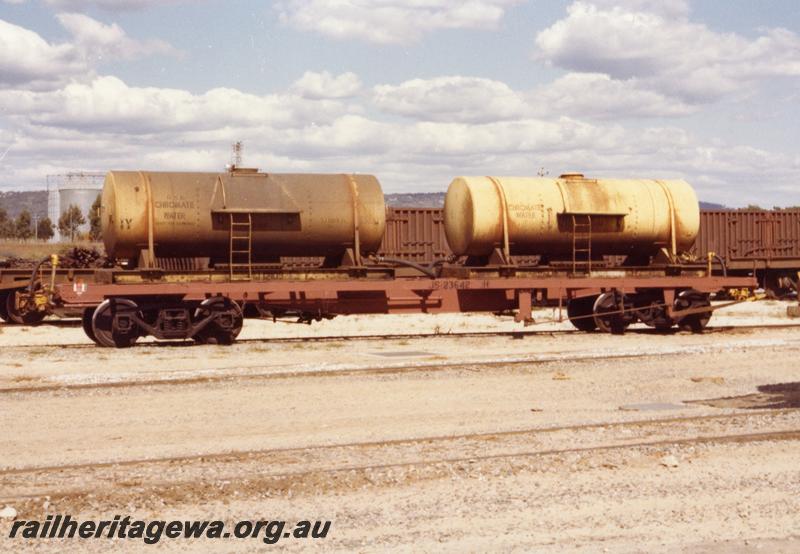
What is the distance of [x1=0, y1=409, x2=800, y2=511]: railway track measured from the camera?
7.95 meters

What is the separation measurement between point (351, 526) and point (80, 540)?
5.92 ft

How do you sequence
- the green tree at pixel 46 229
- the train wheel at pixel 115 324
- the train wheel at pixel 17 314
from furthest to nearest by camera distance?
the green tree at pixel 46 229 → the train wheel at pixel 17 314 → the train wheel at pixel 115 324

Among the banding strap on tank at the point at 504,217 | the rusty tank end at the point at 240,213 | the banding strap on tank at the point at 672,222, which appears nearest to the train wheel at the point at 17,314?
the rusty tank end at the point at 240,213

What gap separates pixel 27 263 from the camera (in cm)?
2602

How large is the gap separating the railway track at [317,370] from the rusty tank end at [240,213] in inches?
147

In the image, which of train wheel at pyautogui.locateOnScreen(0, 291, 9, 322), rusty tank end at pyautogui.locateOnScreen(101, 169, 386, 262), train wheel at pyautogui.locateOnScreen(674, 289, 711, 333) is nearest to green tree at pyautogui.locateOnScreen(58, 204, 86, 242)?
train wheel at pyautogui.locateOnScreen(0, 291, 9, 322)

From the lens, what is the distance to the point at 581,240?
21.5 m

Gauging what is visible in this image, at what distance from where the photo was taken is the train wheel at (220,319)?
18938 mm

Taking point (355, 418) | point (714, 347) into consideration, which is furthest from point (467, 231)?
point (355, 418)

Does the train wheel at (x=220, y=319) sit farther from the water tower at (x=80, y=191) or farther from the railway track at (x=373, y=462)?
the water tower at (x=80, y=191)

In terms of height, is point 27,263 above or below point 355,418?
above

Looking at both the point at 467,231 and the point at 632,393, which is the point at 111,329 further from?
the point at 632,393

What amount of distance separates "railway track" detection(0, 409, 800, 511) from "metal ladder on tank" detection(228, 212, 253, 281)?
9.86m

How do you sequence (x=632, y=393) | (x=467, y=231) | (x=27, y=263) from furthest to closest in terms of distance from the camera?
1. (x=27, y=263)
2. (x=467, y=231)
3. (x=632, y=393)
